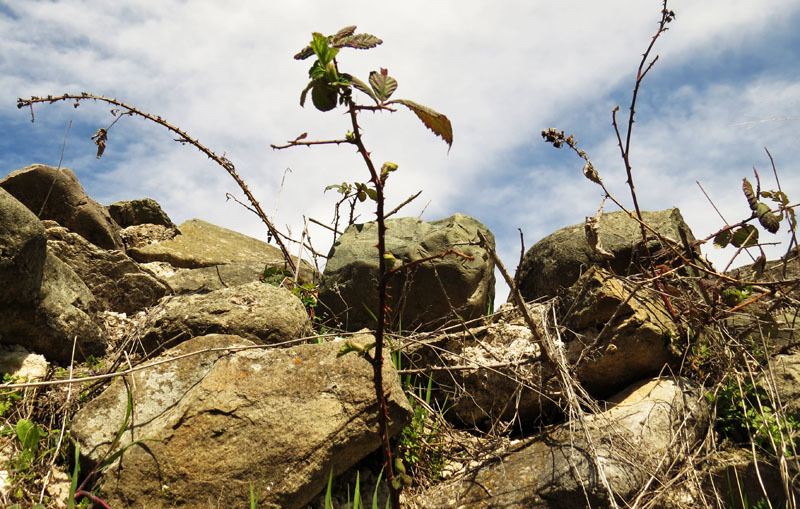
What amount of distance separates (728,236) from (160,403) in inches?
130

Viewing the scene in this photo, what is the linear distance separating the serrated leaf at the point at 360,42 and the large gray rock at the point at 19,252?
108 inches

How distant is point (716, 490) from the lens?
2.88 metres

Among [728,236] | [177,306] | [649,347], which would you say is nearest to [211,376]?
[177,306]

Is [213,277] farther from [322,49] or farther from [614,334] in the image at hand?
[322,49]

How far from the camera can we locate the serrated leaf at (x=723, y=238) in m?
3.54

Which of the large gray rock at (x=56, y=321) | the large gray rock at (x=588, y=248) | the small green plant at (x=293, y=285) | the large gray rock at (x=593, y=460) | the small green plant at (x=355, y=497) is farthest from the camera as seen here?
the small green plant at (x=293, y=285)

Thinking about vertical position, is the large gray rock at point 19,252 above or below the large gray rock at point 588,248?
above

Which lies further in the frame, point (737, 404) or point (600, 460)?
point (737, 404)

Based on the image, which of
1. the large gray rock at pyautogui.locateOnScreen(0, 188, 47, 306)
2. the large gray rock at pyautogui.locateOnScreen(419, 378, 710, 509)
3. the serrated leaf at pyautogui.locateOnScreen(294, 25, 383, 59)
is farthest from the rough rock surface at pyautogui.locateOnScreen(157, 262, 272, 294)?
the serrated leaf at pyautogui.locateOnScreen(294, 25, 383, 59)

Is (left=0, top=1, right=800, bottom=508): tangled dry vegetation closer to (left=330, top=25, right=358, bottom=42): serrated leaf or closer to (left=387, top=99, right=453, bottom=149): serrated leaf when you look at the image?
(left=387, top=99, right=453, bottom=149): serrated leaf

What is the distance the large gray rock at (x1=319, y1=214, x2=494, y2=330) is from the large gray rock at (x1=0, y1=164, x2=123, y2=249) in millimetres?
2231

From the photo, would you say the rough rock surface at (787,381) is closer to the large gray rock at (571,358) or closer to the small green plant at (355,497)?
the large gray rock at (571,358)

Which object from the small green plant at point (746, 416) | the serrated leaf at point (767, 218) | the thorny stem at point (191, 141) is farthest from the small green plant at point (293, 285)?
the serrated leaf at point (767, 218)

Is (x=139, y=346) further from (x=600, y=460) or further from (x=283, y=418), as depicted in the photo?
(x=600, y=460)
